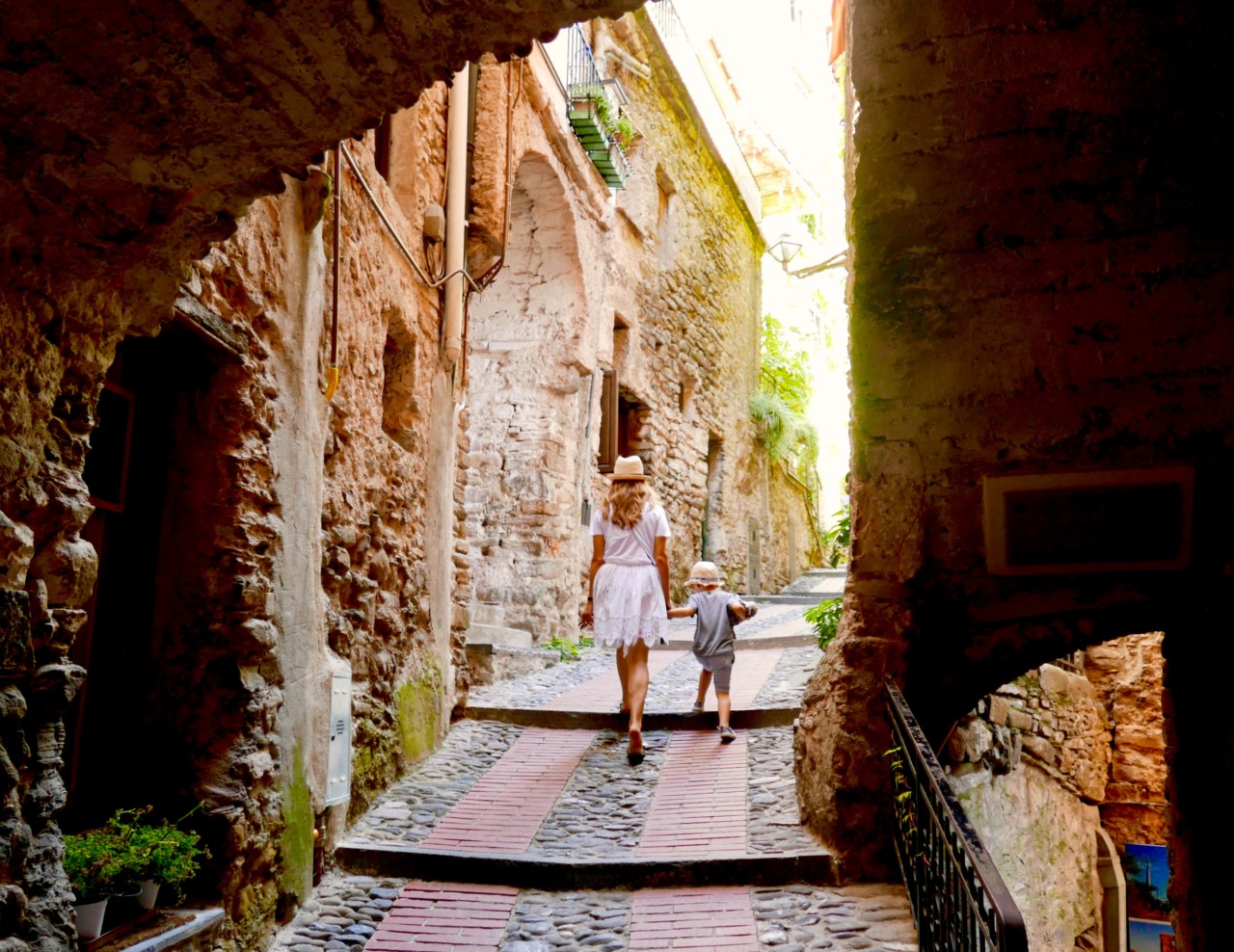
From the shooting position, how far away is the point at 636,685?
225 inches

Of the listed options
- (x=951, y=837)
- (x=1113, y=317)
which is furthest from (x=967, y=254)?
(x=951, y=837)

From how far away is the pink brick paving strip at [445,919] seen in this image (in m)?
3.68

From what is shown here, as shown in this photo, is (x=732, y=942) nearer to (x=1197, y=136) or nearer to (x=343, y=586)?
(x=343, y=586)

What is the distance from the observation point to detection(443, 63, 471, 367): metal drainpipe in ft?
20.7

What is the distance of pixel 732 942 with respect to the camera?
3607mm

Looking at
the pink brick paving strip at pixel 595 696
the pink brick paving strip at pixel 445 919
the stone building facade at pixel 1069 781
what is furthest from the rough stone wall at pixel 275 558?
the stone building facade at pixel 1069 781

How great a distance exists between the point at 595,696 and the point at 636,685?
1469 mm

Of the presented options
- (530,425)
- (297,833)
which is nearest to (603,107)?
(530,425)

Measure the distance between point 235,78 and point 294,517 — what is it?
→ 210 cm

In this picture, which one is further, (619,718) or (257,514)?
(619,718)

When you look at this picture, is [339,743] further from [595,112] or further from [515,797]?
[595,112]

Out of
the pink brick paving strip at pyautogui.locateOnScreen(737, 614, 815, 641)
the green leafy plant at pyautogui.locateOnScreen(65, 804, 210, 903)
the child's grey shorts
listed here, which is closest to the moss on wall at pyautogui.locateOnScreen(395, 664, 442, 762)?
the child's grey shorts

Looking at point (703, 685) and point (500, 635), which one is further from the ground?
point (500, 635)

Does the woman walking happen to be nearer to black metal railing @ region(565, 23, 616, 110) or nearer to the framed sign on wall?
the framed sign on wall
